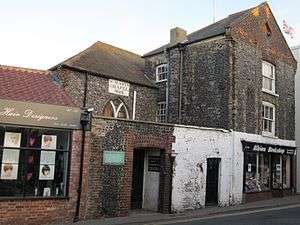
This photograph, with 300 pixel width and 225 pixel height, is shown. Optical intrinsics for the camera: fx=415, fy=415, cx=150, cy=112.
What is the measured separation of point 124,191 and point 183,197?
304cm

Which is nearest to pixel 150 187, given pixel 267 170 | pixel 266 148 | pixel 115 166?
pixel 115 166

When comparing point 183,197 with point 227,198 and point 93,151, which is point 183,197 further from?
point 93,151

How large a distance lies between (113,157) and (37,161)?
2.90m

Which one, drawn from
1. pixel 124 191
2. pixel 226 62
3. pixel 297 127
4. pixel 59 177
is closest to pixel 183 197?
pixel 124 191

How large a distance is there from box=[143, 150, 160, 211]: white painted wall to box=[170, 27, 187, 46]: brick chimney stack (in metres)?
9.37

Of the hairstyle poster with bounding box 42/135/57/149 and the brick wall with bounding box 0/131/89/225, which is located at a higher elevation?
the hairstyle poster with bounding box 42/135/57/149

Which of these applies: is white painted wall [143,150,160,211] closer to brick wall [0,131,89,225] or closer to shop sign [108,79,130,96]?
brick wall [0,131,89,225]

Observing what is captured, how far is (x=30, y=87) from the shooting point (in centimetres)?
1472

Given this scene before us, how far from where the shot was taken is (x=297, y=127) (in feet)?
92.6

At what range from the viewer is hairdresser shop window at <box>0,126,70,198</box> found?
13.1 m

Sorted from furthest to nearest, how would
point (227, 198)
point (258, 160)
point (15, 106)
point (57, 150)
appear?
1. point (258, 160)
2. point (227, 198)
3. point (57, 150)
4. point (15, 106)

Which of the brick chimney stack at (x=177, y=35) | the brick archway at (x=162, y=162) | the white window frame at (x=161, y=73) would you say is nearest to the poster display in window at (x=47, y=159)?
the brick archway at (x=162, y=162)

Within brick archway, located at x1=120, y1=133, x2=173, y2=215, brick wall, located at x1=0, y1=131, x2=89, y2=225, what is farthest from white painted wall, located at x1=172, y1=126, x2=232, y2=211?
brick wall, located at x1=0, y1=131, x2=89, y2=225

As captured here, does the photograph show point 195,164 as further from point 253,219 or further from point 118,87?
point 118,87
